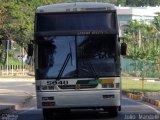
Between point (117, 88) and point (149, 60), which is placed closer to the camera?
point (117, 88)

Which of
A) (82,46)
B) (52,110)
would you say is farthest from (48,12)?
(52,110)

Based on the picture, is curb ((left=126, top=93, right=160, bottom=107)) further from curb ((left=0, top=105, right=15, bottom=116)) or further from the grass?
curb ((left=0, top=105, right=15, bottom=116))

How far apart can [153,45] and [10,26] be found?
17.0 meters

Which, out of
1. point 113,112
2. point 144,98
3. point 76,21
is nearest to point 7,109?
point 113,112

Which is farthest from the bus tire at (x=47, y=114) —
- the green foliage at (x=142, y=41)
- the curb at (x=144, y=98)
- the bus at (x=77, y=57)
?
the green foliage at (x=142, y=41)

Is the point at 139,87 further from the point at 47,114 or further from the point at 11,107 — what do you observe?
the point at 47,114

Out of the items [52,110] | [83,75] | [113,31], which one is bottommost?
[52,110]

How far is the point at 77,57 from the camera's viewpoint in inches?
739

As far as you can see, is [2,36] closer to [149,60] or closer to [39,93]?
[149,60]

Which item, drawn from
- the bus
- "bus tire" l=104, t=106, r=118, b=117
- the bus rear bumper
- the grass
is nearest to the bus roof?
the bus

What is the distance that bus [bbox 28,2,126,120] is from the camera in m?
18.5

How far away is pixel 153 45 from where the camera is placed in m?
72.2

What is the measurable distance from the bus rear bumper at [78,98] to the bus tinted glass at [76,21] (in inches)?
79.3

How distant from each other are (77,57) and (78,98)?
128 centimetres
